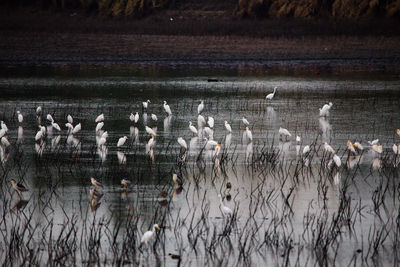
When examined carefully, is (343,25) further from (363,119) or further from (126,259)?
(126,259)

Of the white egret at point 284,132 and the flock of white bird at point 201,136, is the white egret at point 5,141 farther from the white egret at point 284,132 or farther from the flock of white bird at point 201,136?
the white egret at point 284,132

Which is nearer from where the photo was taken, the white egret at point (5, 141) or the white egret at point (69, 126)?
the white egret at point (5, 141)

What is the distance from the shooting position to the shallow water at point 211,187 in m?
8.52

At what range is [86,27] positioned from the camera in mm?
47219

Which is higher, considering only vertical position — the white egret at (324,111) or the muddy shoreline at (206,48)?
the white egret at (324,111)

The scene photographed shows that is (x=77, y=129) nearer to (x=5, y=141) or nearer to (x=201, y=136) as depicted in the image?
(x=5, y=141)

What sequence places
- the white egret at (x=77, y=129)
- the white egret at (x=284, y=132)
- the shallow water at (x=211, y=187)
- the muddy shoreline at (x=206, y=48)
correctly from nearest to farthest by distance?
the shallow water at (x=211, y=187) → the white egret at (x=284, y=132) → the white egret at (x=77, y=129) → the muddy shoreline at (x=206, y=48)

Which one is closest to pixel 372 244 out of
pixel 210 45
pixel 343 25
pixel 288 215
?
pixel 288 215

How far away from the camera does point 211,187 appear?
11.5 metres

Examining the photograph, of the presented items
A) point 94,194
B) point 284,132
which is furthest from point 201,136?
point 94,194

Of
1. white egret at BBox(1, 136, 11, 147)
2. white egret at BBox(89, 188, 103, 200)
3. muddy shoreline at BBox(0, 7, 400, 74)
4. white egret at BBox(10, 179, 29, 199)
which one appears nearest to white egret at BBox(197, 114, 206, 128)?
white egret at BBox(1, 136, 11, 147)

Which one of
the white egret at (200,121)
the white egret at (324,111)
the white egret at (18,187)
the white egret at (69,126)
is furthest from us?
the white egret at (324,111)

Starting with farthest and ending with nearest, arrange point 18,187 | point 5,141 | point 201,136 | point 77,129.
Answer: point 201,136
point 77,129
point 5,141
point 18,187

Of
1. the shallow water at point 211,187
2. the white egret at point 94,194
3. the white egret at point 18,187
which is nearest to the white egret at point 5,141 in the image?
the shallow water at point 211,187
